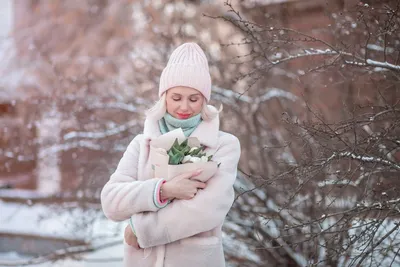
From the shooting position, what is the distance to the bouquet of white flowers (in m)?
2.53

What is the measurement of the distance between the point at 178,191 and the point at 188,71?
1.86 feet

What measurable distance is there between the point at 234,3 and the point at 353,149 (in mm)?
4174

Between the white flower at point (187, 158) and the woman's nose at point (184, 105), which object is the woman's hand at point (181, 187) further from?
the woman's nose at point (184, 105)

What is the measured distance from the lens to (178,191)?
251 centimetres

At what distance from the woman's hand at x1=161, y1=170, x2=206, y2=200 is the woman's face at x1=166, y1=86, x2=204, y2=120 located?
0.32 meters

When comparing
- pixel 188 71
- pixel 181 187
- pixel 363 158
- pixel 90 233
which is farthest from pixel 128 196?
pixel 90 233

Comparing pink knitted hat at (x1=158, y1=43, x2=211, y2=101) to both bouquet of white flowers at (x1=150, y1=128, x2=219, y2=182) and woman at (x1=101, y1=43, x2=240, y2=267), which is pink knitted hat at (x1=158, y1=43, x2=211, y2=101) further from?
bouquet of white flowers at (x1=150, y1=128, x2=219, y2=182)

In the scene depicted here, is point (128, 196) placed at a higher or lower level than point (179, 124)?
lower

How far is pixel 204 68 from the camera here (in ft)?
9.07

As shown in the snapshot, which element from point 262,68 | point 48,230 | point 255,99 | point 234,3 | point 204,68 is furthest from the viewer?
point 48,230

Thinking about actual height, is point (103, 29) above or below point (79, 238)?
above

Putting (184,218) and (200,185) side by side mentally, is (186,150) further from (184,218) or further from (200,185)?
(184,218)

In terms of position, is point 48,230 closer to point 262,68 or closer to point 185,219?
point 262,68

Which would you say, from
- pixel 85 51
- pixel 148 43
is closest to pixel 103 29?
pixel 85 51
